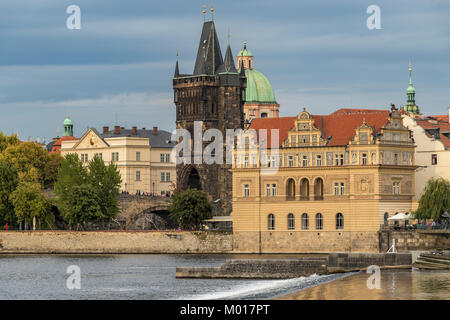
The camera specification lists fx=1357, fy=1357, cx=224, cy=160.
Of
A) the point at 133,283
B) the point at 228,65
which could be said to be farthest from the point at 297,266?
the point at 228,65

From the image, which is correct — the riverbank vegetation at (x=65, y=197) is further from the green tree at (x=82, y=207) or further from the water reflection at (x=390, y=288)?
the water reflection at (x=390, y=288)

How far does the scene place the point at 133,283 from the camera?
8056 centimetres

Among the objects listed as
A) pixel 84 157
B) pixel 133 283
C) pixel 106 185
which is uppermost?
pixel 84 157

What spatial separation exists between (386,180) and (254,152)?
12.4 m

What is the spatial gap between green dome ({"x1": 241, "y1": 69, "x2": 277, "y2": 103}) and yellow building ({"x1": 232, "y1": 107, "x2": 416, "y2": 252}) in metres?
75.7

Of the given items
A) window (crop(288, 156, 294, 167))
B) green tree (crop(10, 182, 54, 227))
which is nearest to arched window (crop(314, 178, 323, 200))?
window (crop(288, 156, 294, 167))

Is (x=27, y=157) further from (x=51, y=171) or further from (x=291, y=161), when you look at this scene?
(x=291, y=161)

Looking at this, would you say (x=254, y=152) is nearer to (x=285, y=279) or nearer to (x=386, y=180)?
(x=386, y=180)

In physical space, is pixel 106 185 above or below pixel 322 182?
above

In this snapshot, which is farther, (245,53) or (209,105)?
(245,53)

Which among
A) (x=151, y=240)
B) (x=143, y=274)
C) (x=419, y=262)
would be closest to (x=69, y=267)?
(x=143, y=274)

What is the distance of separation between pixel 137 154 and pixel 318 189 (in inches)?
1927

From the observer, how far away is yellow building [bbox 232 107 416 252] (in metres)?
110

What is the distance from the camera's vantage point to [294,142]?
114m
